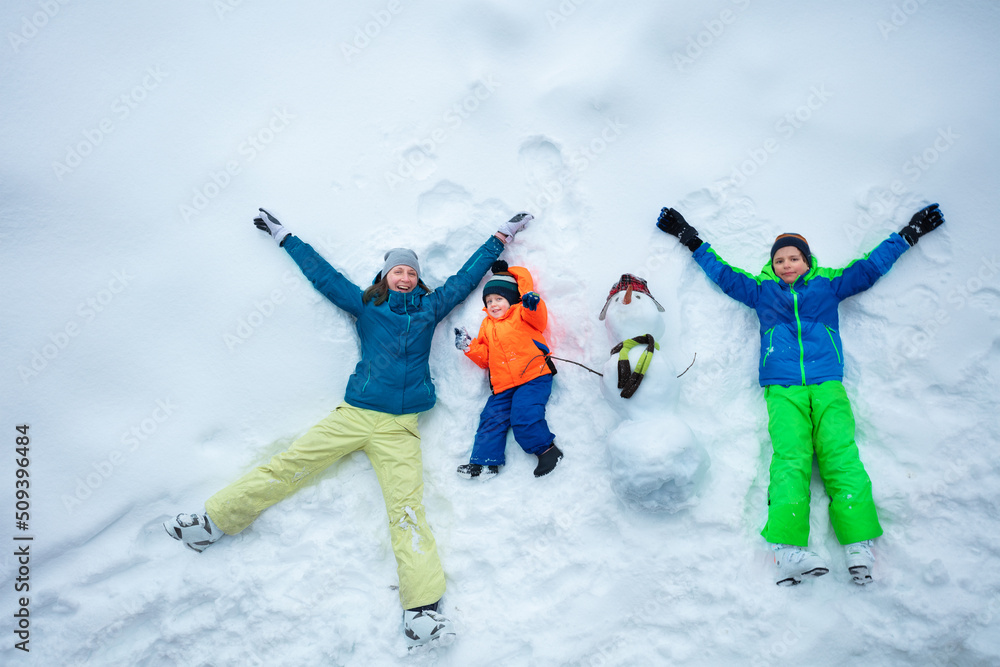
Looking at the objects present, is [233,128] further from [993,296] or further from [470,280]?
[993,296]

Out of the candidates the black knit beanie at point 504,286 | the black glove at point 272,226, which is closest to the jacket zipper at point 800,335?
the black knit beanie at point 504,286

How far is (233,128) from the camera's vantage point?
4.18m

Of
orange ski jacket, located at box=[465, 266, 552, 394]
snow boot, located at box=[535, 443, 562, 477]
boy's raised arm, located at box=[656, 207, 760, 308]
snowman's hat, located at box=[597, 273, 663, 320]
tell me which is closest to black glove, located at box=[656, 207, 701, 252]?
boy's raised arm, located at box=[656, 207, 760, 308]

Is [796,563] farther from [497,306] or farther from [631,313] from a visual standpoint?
[497,306]

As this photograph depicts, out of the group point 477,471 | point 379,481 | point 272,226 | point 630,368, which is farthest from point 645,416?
point 272,226

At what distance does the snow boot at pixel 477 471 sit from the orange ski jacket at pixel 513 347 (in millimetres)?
503

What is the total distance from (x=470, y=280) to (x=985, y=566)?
360cm

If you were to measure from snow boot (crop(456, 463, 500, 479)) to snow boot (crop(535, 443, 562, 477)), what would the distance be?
11.2 inches

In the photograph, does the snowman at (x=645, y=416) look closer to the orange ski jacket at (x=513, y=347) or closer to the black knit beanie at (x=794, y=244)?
the orange ski jacket at (x=513, y=347)

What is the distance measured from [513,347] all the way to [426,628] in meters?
1.77

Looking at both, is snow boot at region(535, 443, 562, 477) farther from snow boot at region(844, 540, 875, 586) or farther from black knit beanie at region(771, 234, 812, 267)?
black knit beanie at region(771, 234, 812, 267)

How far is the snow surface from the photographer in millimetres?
3561

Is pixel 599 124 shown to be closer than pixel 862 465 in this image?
No

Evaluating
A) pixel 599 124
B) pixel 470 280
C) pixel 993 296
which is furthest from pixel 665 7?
pixel 993 296
